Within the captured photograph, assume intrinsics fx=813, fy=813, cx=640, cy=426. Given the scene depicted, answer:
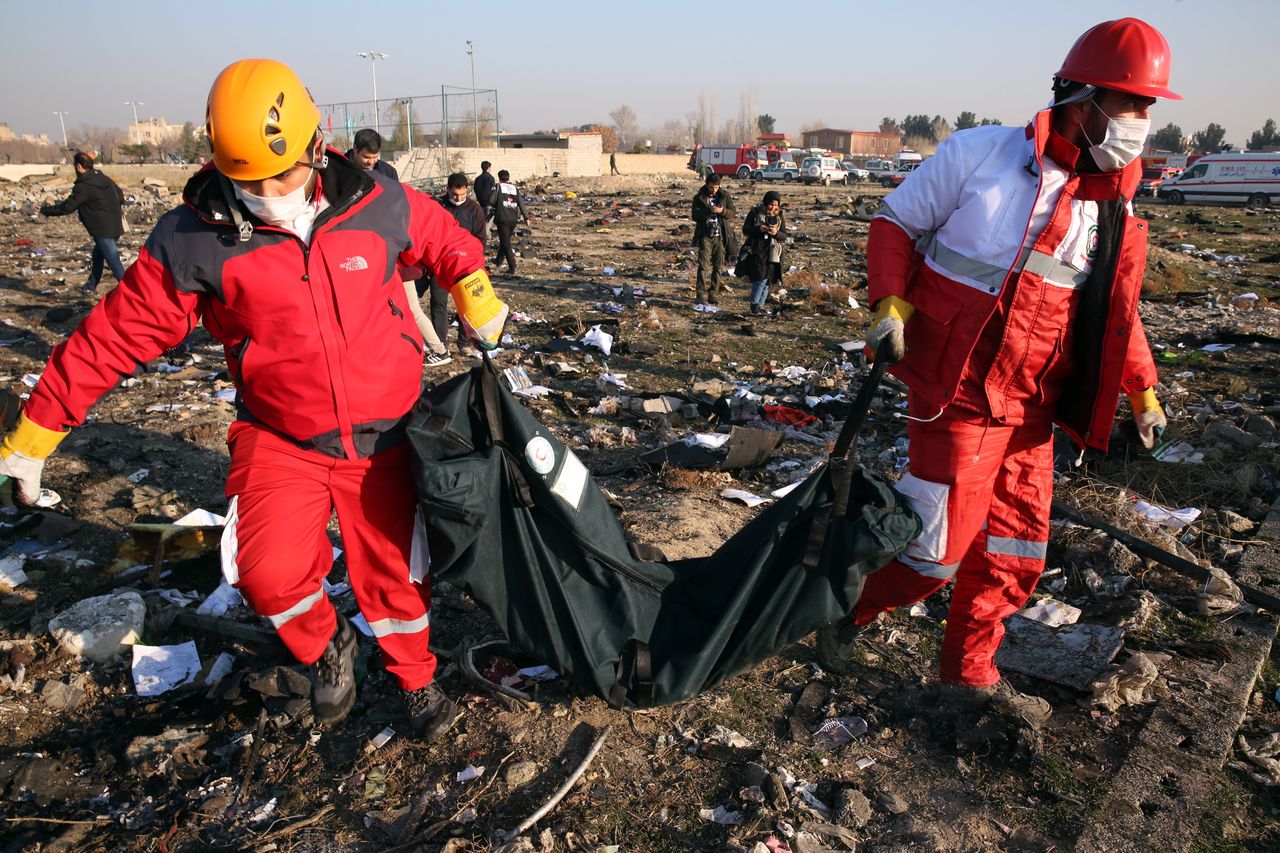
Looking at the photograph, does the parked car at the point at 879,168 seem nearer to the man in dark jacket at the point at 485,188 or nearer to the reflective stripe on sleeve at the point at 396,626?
the man in dark jacket at the point at 485,188

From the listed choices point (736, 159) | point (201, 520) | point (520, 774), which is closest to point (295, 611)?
point (520, 774)

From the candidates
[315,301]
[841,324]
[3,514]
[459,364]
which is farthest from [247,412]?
[841,324]

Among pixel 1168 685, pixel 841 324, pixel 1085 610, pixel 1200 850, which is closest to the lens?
pixel 1200 850

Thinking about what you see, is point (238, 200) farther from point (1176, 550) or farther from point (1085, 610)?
point (1176, 550)

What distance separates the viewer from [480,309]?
254cm

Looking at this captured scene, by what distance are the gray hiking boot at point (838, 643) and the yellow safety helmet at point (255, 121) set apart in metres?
2.19

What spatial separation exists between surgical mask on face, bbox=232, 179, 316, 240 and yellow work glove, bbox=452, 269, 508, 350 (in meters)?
0.48

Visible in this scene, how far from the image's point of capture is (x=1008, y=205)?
2283 mm

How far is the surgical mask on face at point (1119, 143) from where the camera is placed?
2.20 meters

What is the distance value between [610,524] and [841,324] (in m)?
7.56

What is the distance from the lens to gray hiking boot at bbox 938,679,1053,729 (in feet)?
8.44

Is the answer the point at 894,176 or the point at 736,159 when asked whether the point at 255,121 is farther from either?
the point at 736,159

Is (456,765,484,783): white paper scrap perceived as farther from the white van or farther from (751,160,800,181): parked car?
(751,160,800,181): parked car

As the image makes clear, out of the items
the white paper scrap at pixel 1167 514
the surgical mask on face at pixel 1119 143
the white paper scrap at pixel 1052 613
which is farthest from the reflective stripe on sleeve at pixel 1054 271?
the white paper scrap at pixel 1167 514
